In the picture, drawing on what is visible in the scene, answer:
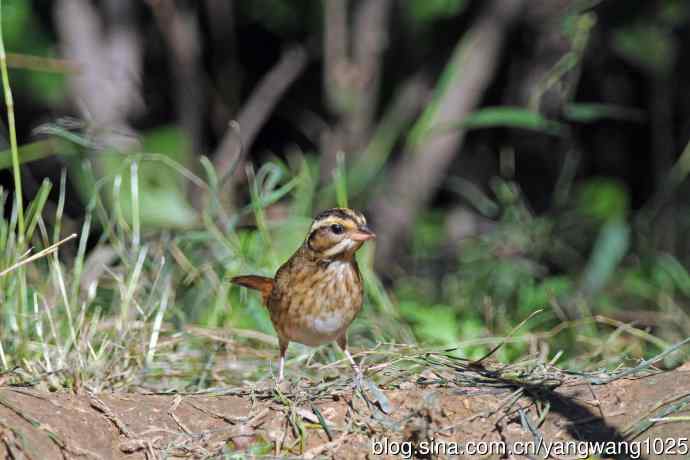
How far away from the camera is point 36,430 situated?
129 inches

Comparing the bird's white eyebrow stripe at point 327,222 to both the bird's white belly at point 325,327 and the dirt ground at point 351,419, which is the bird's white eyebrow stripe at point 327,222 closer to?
the bird's white belly at point 325,327

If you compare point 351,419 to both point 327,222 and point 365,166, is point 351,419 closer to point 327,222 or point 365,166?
point 327,222

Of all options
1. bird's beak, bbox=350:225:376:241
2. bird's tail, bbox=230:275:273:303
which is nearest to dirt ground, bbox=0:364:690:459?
bird's beak, bbox=350:225:376:241

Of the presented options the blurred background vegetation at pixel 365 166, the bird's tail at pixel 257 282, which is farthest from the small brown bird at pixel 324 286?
the blurred background vegetation at pixel 365 166

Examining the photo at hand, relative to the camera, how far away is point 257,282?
4652 mm

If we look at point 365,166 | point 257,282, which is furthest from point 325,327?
point 365,166

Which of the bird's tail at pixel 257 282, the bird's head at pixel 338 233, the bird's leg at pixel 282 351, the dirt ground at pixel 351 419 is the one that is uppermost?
the bird's head at pixel 338 233

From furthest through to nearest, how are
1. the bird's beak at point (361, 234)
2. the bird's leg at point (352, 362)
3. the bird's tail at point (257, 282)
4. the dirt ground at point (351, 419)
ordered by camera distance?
1. the bird's tail at point (257, 282)
2. the bird's beak at point (361, 234)
3. the bird's leg at point (352, 362)
4. the dirt ground at point (351, 419)

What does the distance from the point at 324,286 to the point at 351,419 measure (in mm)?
809

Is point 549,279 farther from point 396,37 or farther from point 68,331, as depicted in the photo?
point 68,331

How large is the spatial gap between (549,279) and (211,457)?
10.5 feet

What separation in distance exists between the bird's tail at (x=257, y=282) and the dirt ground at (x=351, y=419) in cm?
92

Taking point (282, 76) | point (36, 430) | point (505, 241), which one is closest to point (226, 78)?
point (282, 76)

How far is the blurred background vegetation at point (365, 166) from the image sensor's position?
16.3ft
